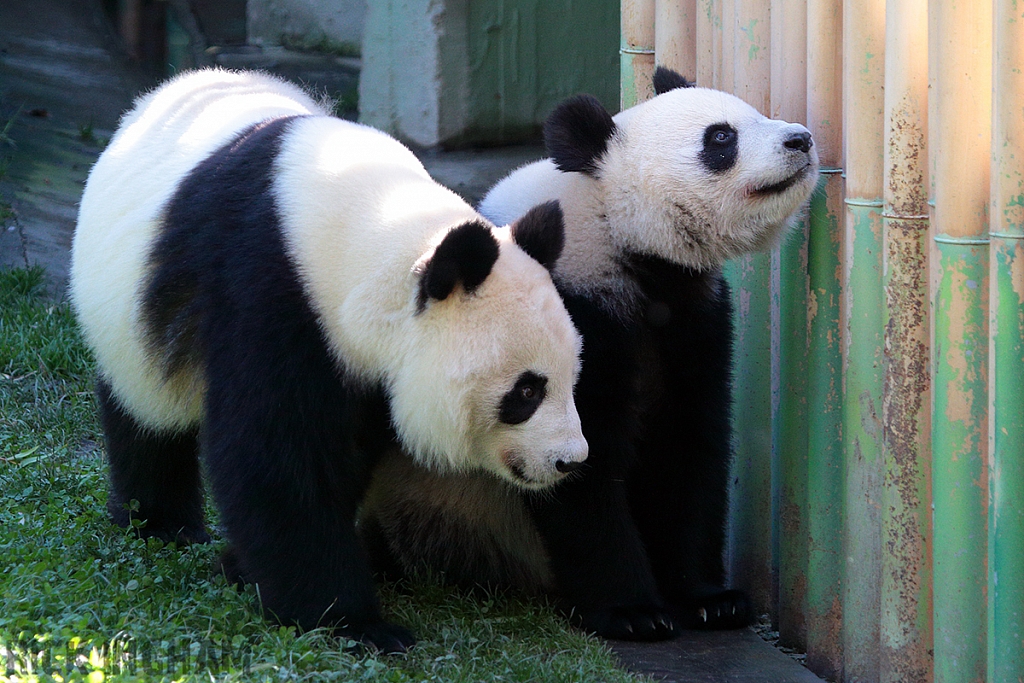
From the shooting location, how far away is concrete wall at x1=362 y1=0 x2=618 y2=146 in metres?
7.05

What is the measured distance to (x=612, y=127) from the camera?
12.7ft

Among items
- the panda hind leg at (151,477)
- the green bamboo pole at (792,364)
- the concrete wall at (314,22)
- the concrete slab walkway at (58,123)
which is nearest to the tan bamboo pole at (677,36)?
the green bamboo pole at (792,364)

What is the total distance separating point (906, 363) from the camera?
3.35 metres

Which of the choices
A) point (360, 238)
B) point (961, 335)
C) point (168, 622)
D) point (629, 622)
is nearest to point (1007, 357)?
point (961, 335)

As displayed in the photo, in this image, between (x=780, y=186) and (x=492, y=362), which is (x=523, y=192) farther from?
(x=492, y=362)

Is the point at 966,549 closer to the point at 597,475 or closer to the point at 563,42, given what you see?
the point at 597,475

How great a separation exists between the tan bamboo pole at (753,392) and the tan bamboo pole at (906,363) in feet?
2.44

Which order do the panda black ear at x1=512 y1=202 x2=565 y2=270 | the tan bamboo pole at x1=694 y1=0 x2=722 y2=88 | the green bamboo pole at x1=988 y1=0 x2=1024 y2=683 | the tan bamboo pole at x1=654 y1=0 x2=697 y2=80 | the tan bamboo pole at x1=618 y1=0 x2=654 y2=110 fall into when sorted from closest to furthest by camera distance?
the green bamboo pole at x1=988 y1=0 x2=1024 y2=683
the panda black ear at x1=512 y1=202 x2=565 y2=270
the tan bamboo pole at x1=694 y1=0 x2=722 y2=88
the tan bamboo pole at x1=654 y1=0 x2=697 y2=80
the tan bamboo pole at x1=618 y1=0 x2=654 y2=110

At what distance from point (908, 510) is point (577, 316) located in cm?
113

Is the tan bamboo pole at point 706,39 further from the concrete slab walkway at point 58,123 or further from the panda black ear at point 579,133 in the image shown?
the concrete slab walkway at point 58,123

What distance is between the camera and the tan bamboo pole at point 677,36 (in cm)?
439

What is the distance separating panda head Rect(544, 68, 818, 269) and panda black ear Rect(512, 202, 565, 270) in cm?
38

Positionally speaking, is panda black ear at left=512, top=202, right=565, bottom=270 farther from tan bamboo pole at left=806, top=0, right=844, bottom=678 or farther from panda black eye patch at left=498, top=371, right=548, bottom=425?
tan bamboo pole at left=806, top=0, right=844, bottom=678

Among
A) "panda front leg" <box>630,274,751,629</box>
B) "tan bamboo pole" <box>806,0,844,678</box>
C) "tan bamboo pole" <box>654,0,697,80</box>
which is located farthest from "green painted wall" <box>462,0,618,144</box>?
"tan bamboo pole" <box>806,0,844,678</box>
